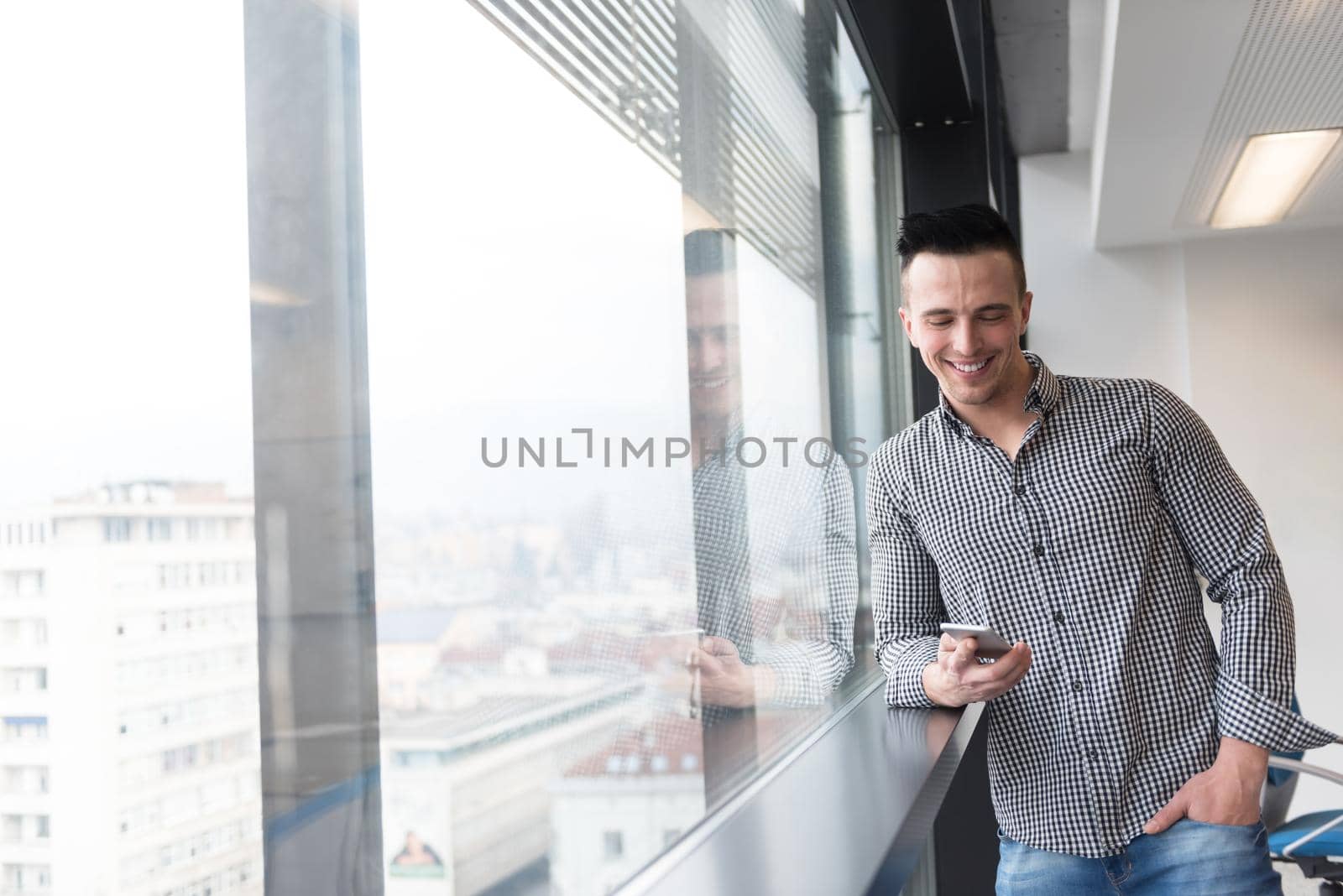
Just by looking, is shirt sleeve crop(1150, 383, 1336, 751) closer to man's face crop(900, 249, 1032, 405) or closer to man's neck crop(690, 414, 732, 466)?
man's face crop(900, 249, 1032, 405)

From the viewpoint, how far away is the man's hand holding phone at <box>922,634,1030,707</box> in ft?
4.95

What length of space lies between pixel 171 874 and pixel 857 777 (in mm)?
963

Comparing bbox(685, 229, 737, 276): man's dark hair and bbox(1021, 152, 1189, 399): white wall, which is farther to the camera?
bbox(1021, 152, 1189, 399): white wall

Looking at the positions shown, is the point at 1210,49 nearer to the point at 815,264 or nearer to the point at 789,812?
the point at 815,264

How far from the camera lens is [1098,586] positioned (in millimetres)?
1705

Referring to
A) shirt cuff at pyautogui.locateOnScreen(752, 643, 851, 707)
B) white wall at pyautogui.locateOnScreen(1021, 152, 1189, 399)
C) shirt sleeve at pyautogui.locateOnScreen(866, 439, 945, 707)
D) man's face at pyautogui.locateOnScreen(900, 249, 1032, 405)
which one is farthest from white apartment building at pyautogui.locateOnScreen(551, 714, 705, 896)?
white wall at pyautogui.locateOnScreen(1021, 152, 1189, 399)

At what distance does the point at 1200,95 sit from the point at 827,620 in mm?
2340

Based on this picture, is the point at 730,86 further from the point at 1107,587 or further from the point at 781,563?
the point at 1107,587

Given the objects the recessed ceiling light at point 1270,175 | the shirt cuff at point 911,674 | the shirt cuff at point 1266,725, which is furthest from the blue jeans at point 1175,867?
the recessed ceiling light at point 1270,175

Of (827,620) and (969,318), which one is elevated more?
(969,318)

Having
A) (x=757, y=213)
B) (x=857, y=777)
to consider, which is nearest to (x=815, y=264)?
(x=757, y=213)

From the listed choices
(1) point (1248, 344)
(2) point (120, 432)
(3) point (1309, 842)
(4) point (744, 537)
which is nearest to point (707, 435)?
(4) point (744, 537)

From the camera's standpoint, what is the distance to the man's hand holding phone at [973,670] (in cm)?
151

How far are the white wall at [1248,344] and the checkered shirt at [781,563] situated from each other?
374 centimetres
